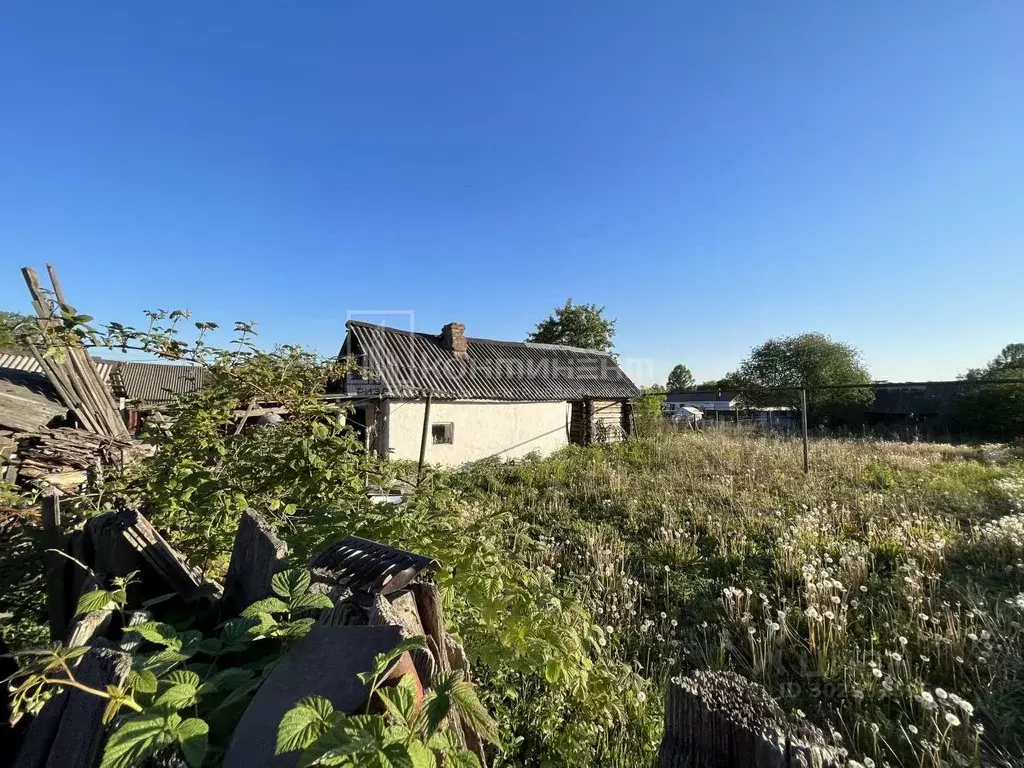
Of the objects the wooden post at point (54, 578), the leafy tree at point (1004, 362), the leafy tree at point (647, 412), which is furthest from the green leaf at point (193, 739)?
the leafy tree at point (1004, 362)

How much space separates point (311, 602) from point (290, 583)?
0.16 meters

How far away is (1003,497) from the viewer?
7.57 m

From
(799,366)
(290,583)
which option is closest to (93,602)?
(290,583)

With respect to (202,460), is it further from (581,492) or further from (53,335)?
(581,492)

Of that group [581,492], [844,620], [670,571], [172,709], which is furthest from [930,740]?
[581,492]

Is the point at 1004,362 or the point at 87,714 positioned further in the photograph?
the point at 1004,362

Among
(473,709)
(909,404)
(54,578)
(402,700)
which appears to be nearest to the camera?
(402,700)

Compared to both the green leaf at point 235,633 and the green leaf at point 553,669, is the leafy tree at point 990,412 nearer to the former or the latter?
the green leaf at point 553,669

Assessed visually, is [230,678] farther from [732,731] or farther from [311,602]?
[732,731]

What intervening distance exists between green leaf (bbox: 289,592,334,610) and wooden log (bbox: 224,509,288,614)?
0.27 meters

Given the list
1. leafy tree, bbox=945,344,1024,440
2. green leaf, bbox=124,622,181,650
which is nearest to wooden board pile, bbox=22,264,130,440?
green leaf, bbox=124,622,181,650

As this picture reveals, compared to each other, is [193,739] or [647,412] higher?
[647,412]

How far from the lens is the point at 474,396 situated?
1402 cm

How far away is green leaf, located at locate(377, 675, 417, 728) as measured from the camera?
91 centimetres
